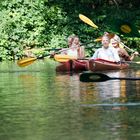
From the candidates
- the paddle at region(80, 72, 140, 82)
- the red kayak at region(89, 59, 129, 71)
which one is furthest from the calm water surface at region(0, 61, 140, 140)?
the red kayak at region(89, 59, 129, 71)

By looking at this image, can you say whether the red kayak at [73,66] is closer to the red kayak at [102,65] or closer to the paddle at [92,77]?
the red kayak at [102,65]

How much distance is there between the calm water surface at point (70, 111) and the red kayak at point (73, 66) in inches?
158

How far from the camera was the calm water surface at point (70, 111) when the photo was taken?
20.1 feet

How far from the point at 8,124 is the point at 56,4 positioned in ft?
63.7

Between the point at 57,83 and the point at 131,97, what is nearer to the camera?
the point at 131,97

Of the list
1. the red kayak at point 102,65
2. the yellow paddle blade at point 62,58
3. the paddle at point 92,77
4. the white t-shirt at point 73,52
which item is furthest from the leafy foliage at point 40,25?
the paddle at point 92,77

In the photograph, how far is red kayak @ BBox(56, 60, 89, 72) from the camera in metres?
15.5

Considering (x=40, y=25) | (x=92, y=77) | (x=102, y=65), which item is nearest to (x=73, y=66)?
(x=102, y=65)

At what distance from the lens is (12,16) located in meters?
25.1

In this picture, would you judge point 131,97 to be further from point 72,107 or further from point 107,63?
point 107,63

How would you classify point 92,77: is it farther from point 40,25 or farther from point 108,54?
point 40,25

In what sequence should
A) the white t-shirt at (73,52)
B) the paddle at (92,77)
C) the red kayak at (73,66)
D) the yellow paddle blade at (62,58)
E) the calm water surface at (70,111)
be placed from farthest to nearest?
the white t-shirt at (73,52)
the yellow paddle blade at (62,58)
the red kayak at (73,66)
the paddle at (92,77)
the calm water surface at (70,111)

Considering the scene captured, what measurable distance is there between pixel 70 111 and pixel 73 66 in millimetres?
8019

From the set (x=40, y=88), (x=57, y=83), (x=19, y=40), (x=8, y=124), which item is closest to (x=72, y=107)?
(x=8, y=124)
